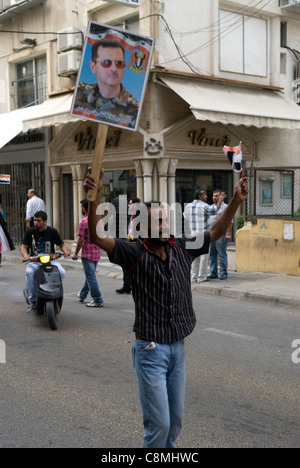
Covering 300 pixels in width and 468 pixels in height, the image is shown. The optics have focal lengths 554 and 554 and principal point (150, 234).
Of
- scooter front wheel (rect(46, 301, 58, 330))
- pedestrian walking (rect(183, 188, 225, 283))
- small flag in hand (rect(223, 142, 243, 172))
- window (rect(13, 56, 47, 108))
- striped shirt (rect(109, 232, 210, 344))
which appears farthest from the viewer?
window (rect(13, 56, 47, 108))

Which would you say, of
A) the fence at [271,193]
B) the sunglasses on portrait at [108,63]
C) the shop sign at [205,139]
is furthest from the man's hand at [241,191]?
the fence at [271,193]

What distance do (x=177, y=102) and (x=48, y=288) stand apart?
895cm

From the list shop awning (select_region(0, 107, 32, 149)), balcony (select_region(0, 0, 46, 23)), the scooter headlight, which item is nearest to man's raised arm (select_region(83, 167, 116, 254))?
the scooter headlight

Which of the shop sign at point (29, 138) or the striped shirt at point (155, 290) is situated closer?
the striped shirt at point (155, 290)

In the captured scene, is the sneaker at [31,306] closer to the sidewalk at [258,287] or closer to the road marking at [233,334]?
the road marking at [233,334]

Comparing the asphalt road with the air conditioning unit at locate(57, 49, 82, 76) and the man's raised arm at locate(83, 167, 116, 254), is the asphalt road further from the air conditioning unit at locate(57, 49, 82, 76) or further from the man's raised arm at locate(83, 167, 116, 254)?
the air conditioning unit at locate(57, 49, 82, 76)

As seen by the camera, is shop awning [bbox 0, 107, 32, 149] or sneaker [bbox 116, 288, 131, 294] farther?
shop awning [bbox 0, 107, 32, 149]

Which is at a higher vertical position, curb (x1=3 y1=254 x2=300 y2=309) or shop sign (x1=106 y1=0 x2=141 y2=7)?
shop sign (x1=106 y1=0 x2=141 y2=7)

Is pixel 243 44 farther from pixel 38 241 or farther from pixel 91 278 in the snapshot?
pixel 38 241

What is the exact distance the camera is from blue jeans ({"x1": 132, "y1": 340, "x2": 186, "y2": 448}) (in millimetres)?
3219

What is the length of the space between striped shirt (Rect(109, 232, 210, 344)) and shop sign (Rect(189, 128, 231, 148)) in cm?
1242

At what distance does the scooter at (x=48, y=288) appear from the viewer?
763cm

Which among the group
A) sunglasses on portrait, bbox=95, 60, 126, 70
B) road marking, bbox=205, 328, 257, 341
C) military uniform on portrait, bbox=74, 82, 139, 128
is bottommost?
road marking, bbox=205, 328, 257, 341

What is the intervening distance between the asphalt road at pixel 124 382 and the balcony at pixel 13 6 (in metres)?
12.8
